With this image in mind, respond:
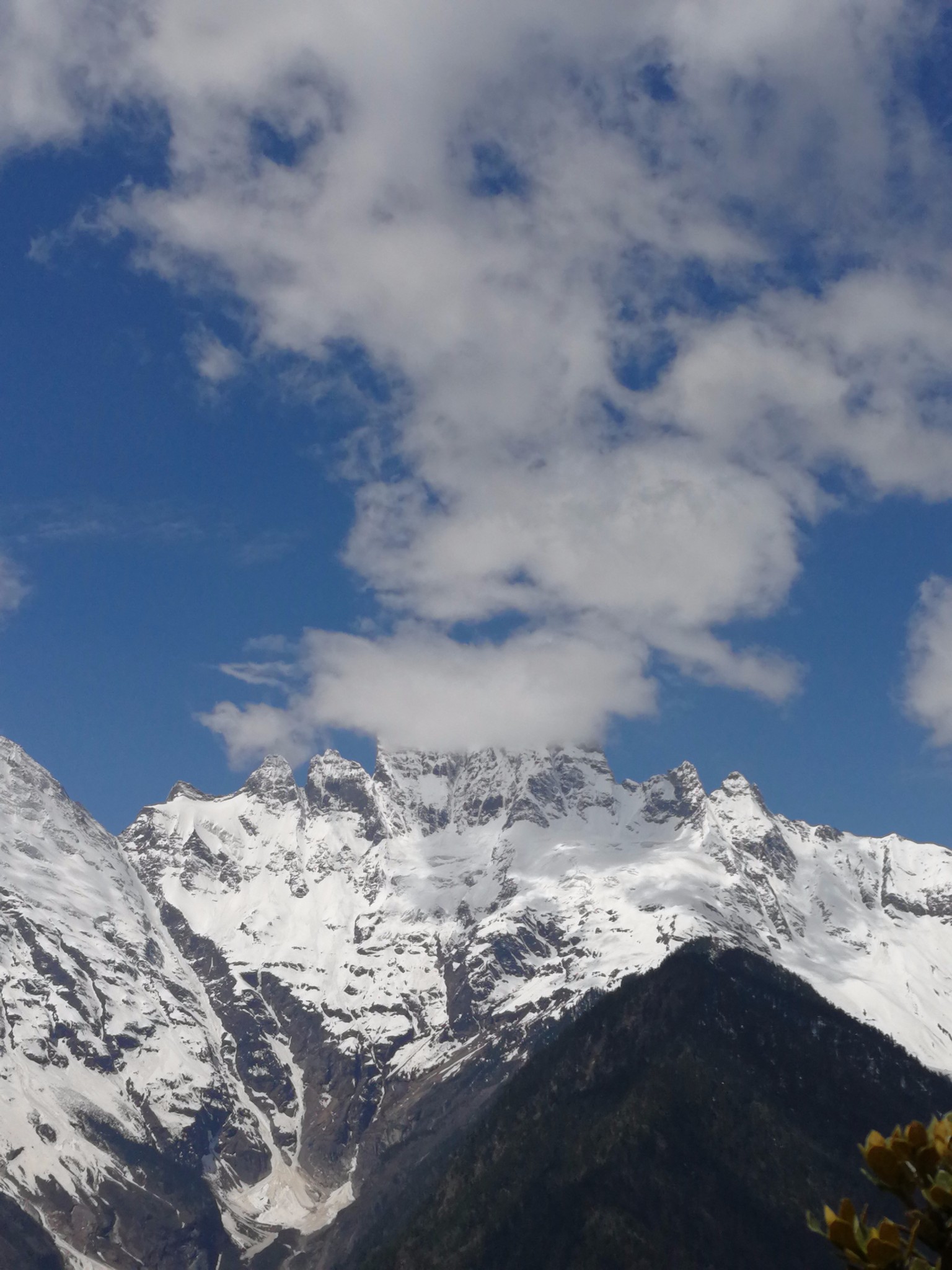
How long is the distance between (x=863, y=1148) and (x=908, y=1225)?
257 cm

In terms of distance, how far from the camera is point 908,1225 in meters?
18.6

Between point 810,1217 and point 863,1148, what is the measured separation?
48.1 inches

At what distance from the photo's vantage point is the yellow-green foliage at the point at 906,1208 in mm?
17375

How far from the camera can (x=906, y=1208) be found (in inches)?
697

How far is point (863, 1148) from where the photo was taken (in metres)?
17.1

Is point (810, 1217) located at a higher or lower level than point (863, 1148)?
lower

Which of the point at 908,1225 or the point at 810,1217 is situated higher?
the point at 908,1225

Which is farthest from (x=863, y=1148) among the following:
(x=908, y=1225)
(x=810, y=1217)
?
(x=908, y=1225)

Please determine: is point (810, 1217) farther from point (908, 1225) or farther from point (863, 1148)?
point (908, 1225)

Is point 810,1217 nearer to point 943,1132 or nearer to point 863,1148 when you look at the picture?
point 863,1148

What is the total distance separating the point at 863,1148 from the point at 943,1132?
158 centimetres

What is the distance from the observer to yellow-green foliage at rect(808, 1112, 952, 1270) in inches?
684

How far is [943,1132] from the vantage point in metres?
17.8

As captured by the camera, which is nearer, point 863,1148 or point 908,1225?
point 863,1148
